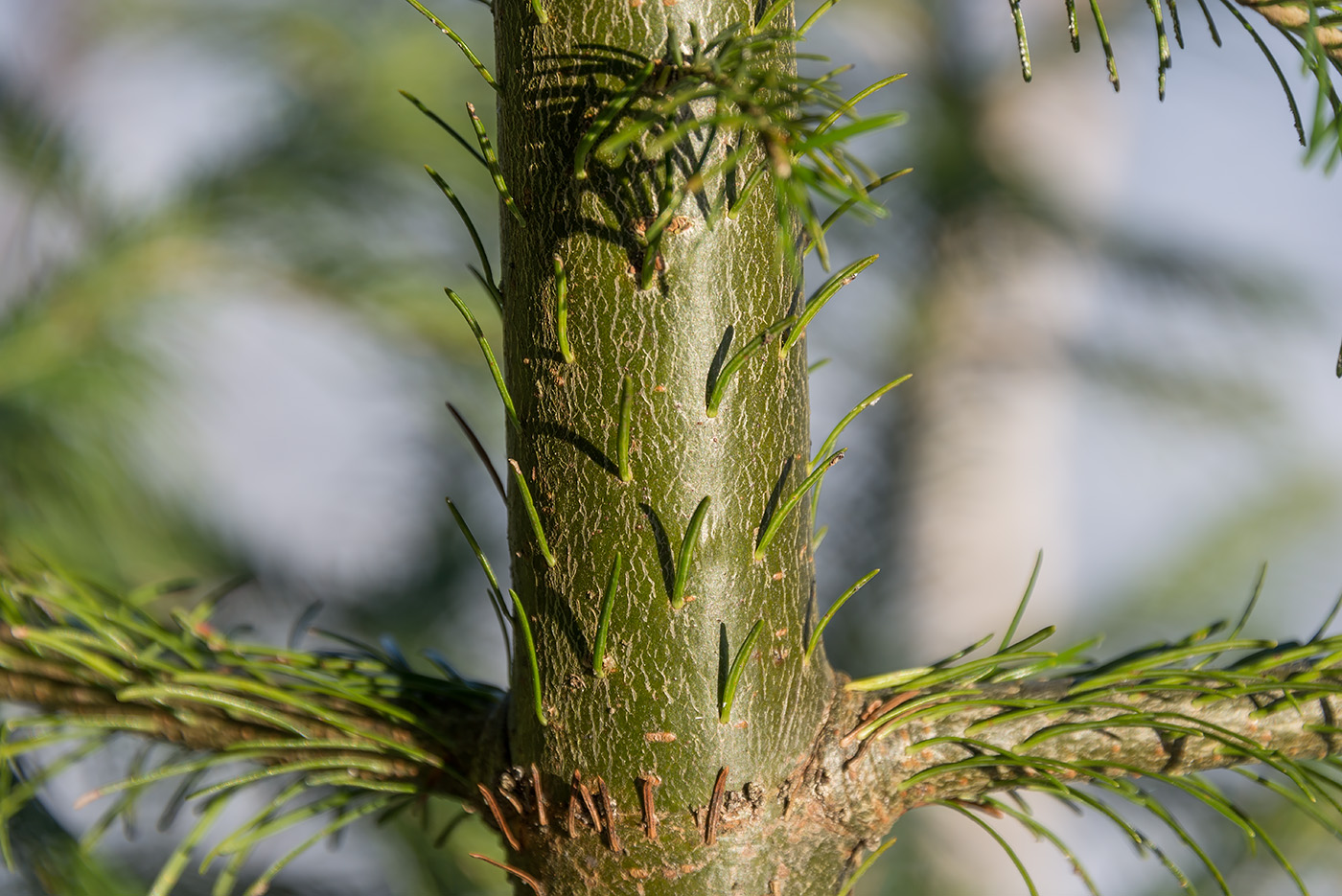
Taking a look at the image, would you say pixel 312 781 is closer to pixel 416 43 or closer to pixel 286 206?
pixel 286 206

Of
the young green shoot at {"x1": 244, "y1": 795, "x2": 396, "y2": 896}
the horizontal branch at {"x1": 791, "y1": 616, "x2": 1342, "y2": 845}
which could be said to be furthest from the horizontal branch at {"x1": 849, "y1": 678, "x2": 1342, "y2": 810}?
the young green shoot at {"x1": 244, "y1": 795, "x2": 396, "y2": 896}

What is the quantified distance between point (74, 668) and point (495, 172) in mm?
161

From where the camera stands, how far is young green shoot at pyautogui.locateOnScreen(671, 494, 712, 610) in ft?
0.55

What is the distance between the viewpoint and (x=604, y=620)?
0.56 feet

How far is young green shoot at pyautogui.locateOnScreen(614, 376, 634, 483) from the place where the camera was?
0.54 ft

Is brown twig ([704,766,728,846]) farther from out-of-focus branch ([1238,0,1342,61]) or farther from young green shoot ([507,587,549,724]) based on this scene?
out-of-focus branch ([1238,0,1342,61])

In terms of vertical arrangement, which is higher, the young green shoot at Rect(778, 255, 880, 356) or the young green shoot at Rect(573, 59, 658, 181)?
the young green shoot at Rect(573, 59, 658, 181)

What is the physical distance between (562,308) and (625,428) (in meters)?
0.02

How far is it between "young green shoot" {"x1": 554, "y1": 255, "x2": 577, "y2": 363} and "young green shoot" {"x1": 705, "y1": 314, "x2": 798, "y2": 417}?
0.03 m

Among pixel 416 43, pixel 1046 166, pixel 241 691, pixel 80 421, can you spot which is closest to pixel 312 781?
pixel 241 691

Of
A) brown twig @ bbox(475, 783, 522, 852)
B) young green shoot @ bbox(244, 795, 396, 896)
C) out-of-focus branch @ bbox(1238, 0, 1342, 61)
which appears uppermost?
out-of-focus branch @ bbox(1238, 0, 1342, 61)

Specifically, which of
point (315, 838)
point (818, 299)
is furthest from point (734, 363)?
point (315, 838)

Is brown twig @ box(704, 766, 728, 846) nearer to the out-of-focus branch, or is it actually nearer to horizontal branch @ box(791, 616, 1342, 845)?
horizontal branch @ box(791, 616, 1342, 845)

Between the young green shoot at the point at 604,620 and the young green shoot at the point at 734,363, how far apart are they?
0.03 metres
